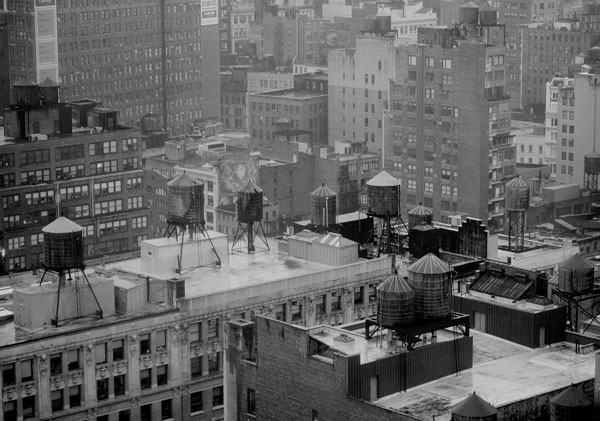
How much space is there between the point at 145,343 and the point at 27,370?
12.4 meters

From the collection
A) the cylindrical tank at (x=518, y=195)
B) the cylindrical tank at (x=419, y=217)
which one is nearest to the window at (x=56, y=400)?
the cylindrical tank at (x=419, y=217)

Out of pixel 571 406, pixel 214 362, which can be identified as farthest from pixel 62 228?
pixel 571 406

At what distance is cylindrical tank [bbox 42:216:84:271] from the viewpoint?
476 feet

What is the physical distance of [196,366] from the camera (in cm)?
15175

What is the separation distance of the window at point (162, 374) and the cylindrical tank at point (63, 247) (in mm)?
12558

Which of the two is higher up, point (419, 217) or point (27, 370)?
point (419, 217)

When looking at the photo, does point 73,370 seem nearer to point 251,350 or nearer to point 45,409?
→ point 45,409

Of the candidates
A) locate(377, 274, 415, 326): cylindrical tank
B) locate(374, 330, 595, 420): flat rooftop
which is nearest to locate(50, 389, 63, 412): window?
locate(377, 274, 415, 326): cylindrical tank

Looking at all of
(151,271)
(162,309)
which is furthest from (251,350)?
(151,271)

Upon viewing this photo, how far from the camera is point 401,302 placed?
12231 cm

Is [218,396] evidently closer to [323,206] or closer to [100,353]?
[100,353]

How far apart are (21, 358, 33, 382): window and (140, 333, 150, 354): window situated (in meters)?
11.4

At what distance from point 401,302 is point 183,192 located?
45475 mm

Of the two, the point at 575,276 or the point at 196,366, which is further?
the point at 196,366
